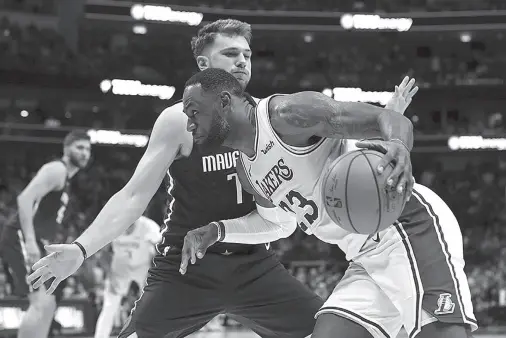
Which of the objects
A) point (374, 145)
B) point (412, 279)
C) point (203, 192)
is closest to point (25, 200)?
point (203, 192)

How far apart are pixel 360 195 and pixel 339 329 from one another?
2.41 feet

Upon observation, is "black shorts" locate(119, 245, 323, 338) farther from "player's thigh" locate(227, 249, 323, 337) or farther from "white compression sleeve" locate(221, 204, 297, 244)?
"white compression sleeve" locate(221, 204, 297, 244)

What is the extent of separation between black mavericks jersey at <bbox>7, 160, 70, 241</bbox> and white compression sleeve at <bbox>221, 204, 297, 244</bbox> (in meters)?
3.10

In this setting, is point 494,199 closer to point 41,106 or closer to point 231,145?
point 41,106

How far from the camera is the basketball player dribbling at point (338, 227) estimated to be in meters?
2.84

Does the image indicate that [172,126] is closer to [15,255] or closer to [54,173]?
[54,173]

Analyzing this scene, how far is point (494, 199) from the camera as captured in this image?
2102cm

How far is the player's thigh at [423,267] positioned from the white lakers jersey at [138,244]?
17.9 ft

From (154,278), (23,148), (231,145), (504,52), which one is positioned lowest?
(154,278)

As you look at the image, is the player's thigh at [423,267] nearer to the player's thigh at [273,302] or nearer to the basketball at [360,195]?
the basketball at [360,195]

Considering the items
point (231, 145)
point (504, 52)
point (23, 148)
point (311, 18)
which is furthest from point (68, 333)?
point (504, 52)

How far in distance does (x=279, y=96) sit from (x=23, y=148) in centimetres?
2155

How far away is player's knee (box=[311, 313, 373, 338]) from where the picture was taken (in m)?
3.00

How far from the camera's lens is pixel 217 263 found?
3.91m
